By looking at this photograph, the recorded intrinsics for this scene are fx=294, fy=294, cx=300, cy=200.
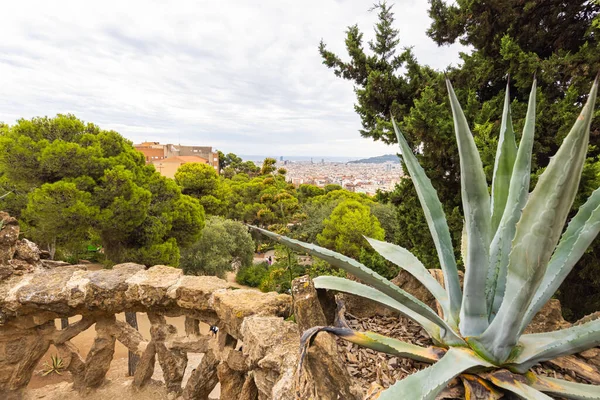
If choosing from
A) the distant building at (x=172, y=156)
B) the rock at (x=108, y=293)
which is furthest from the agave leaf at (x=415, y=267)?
the distant building at (x=172, y=156)

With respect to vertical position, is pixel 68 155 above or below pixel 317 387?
above

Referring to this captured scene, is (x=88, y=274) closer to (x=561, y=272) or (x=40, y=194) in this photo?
(x=561, y=272)

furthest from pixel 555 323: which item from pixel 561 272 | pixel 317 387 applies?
pixel 317 387

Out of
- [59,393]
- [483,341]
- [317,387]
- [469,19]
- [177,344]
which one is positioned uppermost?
[469,19]

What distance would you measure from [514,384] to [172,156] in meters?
37.3

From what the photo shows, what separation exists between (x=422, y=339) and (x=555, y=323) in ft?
2.28

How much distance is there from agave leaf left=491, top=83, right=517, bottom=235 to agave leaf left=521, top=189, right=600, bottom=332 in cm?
21

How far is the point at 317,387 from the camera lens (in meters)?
1.02

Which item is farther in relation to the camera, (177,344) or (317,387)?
(177,344)

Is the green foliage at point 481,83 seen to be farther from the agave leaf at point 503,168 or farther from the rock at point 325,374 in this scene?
the rock at point 325,374

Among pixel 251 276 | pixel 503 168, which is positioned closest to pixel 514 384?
pixel 503 168

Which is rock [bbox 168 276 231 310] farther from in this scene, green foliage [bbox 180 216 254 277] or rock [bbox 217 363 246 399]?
green foliage [bbox 180 216 254 277]

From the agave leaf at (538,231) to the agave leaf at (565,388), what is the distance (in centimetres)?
10

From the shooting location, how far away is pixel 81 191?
605 cm
